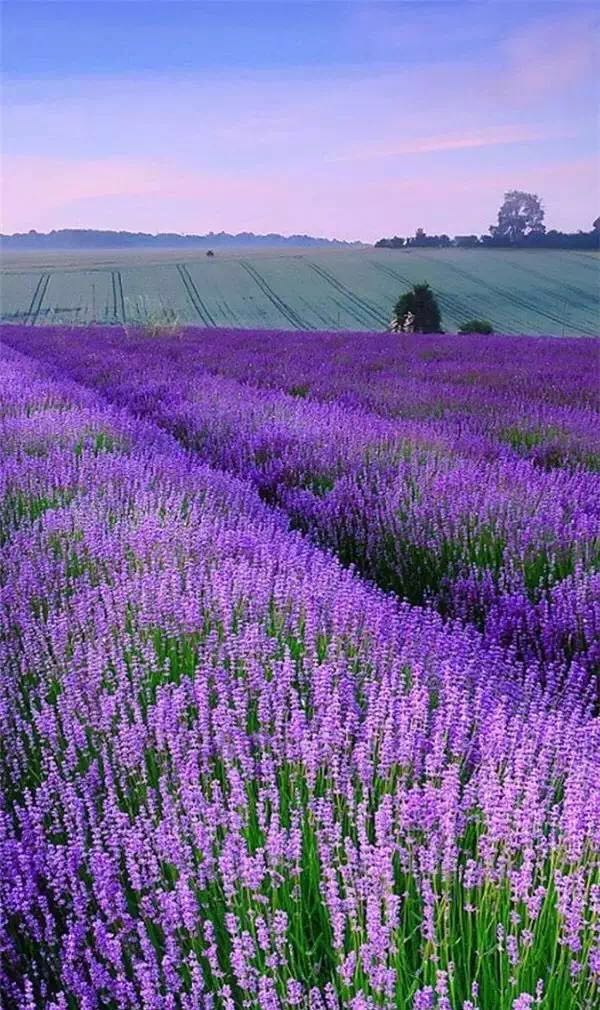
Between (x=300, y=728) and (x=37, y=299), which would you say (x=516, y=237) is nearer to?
(x=37, y=299)

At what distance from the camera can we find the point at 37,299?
35594 mm

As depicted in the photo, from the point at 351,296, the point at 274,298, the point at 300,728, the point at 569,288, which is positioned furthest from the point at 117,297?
the point at 300,728

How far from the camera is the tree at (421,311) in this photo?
21.2 meters

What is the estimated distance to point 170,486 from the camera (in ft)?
13.9

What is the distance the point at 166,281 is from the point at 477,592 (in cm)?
3752

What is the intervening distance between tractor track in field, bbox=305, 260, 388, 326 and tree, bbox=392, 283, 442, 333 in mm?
6934

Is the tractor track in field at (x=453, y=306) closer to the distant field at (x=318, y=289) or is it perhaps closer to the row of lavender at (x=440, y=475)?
the distant field at (x=318, y=289)

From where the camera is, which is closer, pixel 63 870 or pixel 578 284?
pixel 63 870

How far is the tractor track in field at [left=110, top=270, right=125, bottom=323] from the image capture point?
3152 centimetres

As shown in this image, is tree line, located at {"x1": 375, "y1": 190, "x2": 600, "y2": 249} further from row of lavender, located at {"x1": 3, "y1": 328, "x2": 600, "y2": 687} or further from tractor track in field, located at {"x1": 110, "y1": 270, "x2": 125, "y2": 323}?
row of lavender, located at {"x1": 3, "y1": 328, "x2": 600, "y2": 687}

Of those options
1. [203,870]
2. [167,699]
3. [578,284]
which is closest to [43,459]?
[167,699]

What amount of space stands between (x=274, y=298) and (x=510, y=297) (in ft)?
27.4

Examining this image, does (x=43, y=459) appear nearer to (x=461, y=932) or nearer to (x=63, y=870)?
(x=63, y=870)

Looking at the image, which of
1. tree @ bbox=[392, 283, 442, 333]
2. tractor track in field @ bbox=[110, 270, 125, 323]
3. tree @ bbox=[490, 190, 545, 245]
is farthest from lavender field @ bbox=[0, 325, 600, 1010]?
tree @ bbox=[490, 190, 545, 245]
